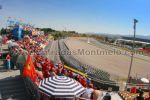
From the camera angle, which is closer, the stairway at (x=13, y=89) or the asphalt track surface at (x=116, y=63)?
the stairway at (x=13, y=89)

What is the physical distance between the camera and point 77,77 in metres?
16.9

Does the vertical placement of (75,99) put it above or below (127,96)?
above

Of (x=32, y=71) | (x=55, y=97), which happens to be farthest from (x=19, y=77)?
(x=55, y=97)

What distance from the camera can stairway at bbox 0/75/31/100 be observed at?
45.2 feet

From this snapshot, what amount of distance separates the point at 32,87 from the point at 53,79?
1979 millimetres

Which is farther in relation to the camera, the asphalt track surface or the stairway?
the asphalt track surface

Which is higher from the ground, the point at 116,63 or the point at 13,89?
the point at 13,89

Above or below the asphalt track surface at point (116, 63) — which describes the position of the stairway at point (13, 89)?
above

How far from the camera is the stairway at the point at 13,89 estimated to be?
13.8 meters

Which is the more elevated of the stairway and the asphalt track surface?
the stairway

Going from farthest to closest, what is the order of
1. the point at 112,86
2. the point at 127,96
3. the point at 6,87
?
the point at 112,86, the point at 127,96, the point at 6,87

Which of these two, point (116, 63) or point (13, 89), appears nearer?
point (13, 89)

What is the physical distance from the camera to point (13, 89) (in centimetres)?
1473

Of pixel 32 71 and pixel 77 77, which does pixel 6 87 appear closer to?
pixel 32 71
